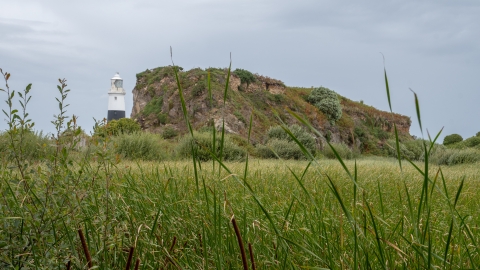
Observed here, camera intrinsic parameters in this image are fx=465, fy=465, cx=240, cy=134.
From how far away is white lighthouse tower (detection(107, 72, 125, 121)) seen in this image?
31.0 meters

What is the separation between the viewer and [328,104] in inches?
1073

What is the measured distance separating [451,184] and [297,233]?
464 centimetres

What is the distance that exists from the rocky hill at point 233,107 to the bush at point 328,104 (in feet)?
1.44

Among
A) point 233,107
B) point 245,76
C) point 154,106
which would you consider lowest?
point 233,107

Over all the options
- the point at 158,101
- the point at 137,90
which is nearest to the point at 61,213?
the point at 158,101

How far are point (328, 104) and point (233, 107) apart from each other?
809cm

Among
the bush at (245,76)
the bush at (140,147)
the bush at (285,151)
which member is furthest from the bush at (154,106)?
the bush at (140,147)

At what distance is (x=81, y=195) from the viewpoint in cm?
196

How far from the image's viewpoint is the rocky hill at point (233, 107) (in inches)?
812

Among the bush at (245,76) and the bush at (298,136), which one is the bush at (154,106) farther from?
the bush at (298,136)

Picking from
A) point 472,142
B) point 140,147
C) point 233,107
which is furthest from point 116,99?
point 472,142

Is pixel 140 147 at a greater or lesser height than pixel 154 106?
lesser

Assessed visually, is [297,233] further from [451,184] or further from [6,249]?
[451,184]

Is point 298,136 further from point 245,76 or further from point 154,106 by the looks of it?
point 245,76
